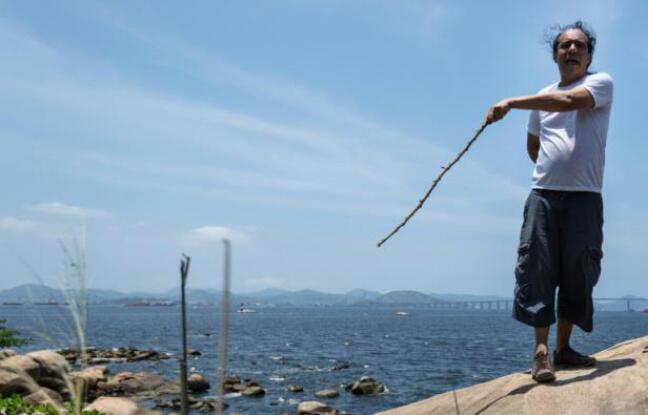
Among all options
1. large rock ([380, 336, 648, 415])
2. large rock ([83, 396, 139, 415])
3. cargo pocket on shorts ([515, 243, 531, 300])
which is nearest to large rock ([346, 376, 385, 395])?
large rock ([83, 396, 139, 415])

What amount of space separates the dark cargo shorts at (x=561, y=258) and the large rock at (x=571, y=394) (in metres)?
0.37

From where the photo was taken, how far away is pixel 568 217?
176 inches

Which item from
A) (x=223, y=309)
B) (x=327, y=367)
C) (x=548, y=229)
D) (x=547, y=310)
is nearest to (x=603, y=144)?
(x=548, y=229)

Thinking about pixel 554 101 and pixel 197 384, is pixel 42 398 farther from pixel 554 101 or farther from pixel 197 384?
pixel 197 384

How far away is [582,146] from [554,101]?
412 mm

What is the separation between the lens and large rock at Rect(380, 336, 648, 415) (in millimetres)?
3906

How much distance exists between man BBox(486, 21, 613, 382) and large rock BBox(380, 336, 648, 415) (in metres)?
0.17

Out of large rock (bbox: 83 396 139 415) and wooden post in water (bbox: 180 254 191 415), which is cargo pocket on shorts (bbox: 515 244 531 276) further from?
large rock (bbox: 83 396 139 415)

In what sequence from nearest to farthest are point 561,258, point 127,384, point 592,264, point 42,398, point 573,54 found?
point 592,264 < point 561,258 < point 573,54 < point 42,398 < point 127,384

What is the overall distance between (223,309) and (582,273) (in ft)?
12.0

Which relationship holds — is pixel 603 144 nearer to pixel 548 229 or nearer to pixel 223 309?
pixel 548 229

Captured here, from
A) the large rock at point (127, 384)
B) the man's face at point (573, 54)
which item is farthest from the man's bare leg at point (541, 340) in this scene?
the large rock at point (127, 384)

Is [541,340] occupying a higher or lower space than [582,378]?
higher

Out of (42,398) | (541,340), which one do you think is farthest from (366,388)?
(541,340)
